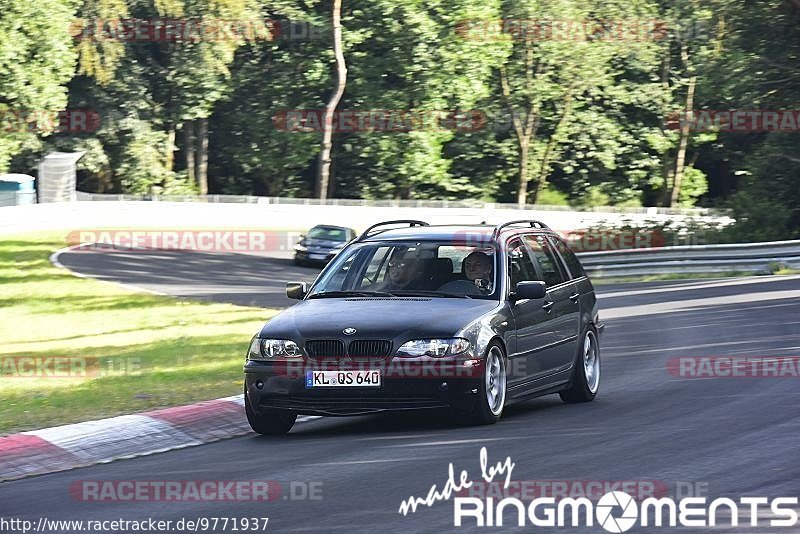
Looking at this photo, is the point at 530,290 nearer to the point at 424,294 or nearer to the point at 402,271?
the point at 424,294

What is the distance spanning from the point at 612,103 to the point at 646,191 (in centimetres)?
530

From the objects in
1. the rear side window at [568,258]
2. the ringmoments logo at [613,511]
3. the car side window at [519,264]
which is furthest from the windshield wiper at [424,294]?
the ringmoments logo at [613,511]

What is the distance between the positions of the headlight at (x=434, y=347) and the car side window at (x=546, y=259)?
2.25m

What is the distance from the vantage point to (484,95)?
71.5m

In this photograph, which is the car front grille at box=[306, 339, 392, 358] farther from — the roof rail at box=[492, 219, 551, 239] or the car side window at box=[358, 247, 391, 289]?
the roof rail at box=[492, 219, 551, 239]

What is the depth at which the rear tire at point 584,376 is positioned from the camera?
39.3 feet

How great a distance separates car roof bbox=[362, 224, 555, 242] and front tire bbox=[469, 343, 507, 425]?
4.03ft

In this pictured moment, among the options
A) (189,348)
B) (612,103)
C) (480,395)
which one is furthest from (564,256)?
(612,103)

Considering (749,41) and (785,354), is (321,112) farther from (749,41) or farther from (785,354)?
(785,354)

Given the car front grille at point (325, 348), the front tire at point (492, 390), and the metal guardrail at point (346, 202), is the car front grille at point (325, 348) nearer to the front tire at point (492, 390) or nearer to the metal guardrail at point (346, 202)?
the front tire at point (492, 390)

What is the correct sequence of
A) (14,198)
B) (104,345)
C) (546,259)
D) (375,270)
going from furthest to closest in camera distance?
(14,198)
(104,345)
(546,259)
(375,270)

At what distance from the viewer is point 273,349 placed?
1005 centimetres

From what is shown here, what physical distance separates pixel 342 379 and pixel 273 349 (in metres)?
0.60

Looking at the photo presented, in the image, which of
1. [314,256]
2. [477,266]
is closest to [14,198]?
[314,256]
